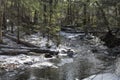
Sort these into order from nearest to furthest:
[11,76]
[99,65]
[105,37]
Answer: [11,76] → [99,65] → [105,37]

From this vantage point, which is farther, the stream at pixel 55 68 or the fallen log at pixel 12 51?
the fallen log at pixel 12 51

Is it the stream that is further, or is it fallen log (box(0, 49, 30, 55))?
fallen log (box(0, 49, 30, 55))

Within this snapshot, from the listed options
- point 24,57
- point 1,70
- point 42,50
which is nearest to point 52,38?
point 42,50

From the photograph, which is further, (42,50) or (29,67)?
(42,50)

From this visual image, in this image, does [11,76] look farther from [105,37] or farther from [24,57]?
[105,37]

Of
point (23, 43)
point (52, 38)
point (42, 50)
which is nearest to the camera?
point (42, 50)

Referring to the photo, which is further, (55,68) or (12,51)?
(12,51)

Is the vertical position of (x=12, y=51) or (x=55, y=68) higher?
(x=12, y=51)

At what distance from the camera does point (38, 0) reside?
37688 millimetres

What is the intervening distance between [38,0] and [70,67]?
20.7 meters

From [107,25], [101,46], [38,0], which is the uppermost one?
[38,0]

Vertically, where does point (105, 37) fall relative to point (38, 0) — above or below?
below

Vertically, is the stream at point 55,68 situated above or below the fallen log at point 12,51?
below

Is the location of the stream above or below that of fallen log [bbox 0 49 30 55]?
below
